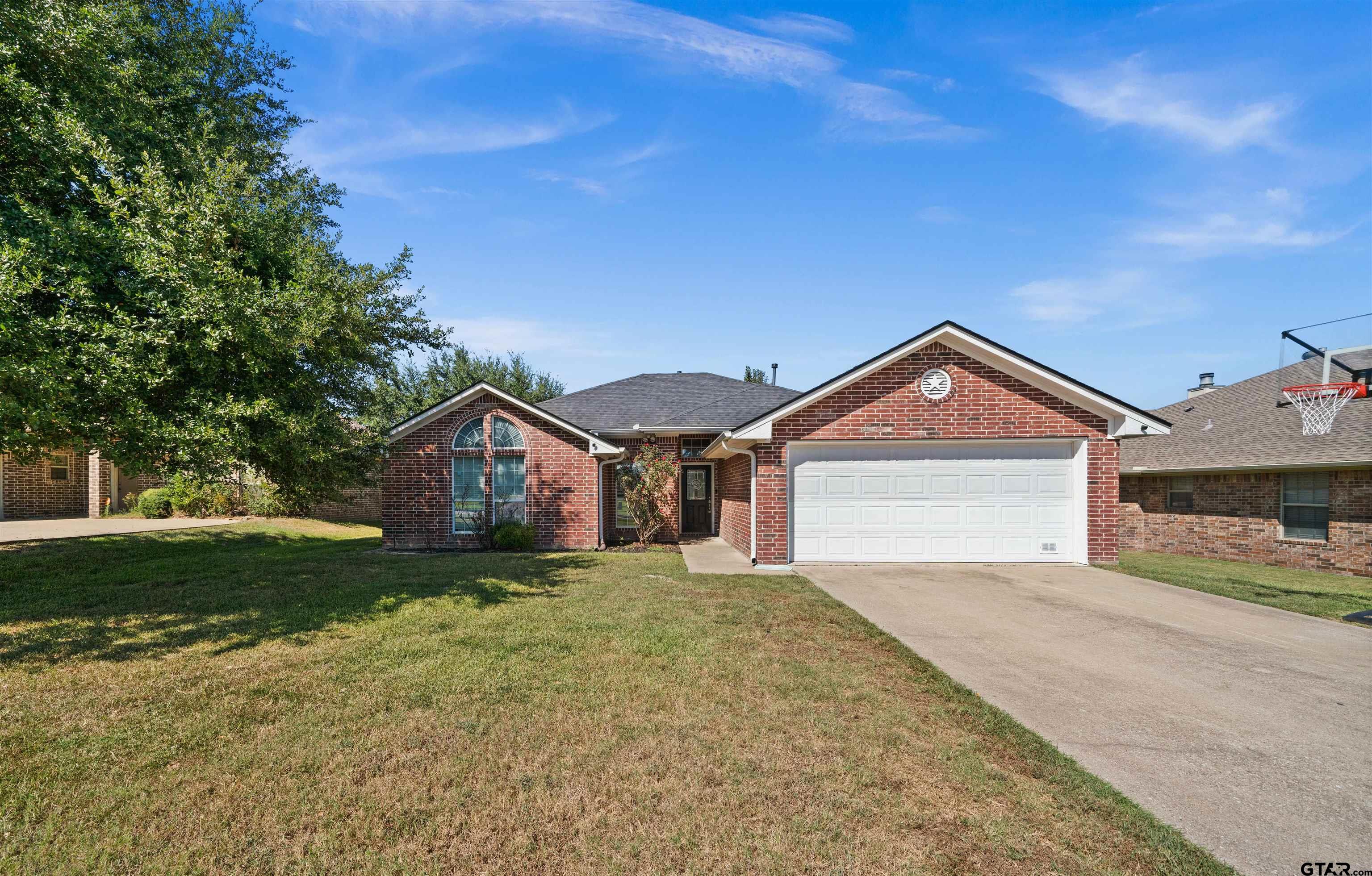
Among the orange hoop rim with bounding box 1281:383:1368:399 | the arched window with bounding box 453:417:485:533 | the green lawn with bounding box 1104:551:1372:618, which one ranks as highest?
the orange hoop rim with bounding box 1281:383:1368:399

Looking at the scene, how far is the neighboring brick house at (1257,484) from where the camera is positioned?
1219 centimetres

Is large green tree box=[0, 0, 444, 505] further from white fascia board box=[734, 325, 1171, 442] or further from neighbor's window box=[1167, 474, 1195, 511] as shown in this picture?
neighbor's window box=[1167, 474, 1195, 511]

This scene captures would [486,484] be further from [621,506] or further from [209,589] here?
[209,589]

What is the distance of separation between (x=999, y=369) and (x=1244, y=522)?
8318 mm

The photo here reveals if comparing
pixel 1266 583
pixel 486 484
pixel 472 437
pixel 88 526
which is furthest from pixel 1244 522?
pixel 88 526

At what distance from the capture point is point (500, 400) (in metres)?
14.5

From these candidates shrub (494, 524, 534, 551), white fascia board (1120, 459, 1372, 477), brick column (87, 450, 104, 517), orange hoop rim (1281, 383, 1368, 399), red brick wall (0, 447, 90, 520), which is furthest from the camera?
brick column (87, 450, 104, 517)

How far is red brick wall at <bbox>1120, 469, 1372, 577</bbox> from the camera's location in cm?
1207

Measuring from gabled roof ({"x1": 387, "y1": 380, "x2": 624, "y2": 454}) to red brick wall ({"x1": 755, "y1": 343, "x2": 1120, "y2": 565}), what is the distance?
14.6 feet

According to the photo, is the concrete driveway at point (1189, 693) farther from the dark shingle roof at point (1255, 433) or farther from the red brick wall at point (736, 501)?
the dark shingle roof at point (1255, 433)

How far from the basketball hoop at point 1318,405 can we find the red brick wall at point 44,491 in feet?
106

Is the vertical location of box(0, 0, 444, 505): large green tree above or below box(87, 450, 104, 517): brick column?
above

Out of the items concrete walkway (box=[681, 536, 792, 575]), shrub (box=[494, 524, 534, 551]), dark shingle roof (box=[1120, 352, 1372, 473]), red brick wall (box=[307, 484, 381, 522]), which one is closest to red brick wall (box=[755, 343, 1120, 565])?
concrete walkway (box=[681, 536, 792, 575])

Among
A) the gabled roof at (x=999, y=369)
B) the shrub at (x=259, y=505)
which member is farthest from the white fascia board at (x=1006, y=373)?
the shrub at (x=259, y=505)
